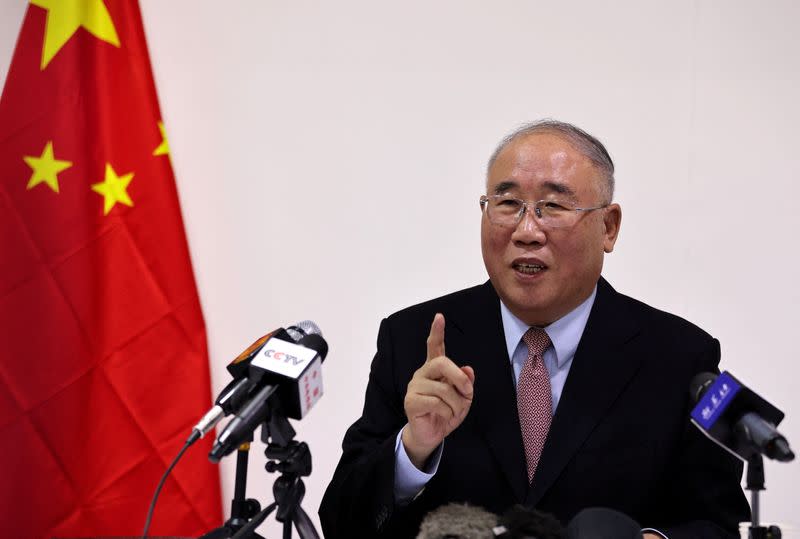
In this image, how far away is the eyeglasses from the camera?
75.2 inches

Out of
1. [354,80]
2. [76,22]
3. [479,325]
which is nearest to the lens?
[479,325]

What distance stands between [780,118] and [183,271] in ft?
7.73

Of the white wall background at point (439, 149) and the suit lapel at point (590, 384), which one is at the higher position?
the white wall background at point (439, 149)

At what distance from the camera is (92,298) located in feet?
9.46

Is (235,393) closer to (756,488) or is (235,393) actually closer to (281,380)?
(281,380)

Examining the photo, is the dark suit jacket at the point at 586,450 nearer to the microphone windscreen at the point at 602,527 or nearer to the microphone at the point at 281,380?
the microphone at the point at 281,380

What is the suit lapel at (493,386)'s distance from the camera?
1.84 meters

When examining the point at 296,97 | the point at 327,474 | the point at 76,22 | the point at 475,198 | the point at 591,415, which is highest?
the point at 76,22

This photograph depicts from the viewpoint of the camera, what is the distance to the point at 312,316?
10.2 ft

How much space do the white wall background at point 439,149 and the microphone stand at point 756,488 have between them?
1841 mm

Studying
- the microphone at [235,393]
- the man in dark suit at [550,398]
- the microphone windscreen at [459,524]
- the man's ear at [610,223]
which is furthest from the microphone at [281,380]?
the man's ear at [610,223]

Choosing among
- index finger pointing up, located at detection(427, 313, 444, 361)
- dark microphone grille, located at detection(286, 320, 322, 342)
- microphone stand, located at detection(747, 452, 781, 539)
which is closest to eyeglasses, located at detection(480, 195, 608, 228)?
index finger pointing up, located at detection(427, 313, 444, 361)

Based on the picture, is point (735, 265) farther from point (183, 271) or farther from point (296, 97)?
point (183, 271)

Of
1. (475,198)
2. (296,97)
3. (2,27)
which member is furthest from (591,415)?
(2,27)
